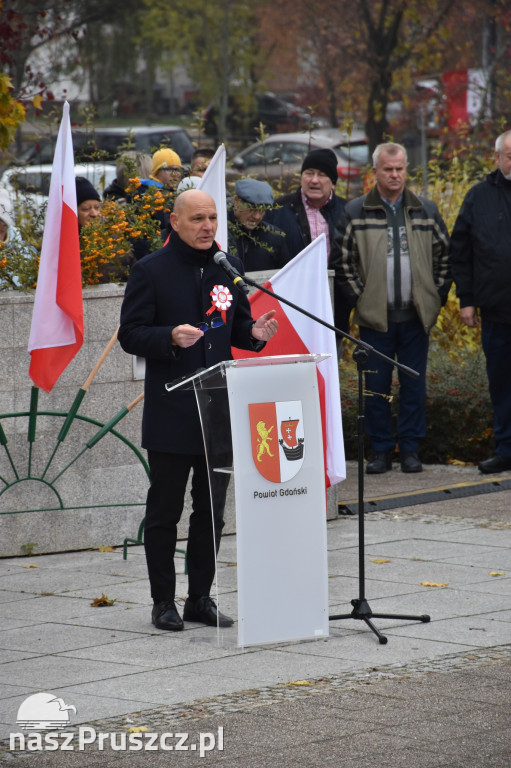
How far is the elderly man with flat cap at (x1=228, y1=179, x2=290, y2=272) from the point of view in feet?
29.5

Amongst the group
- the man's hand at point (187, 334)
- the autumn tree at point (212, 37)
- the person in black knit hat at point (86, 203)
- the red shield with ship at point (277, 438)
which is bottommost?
the red shield with ship at point (277, 438)

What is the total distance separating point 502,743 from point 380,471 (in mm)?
5721

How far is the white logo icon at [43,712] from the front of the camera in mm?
4961

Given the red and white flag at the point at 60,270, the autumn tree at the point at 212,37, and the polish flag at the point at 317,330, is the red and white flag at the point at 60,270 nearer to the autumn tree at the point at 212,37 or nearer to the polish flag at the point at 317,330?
the polish flag at the point at 317,330

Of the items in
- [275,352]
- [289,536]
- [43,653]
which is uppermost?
[275,352]

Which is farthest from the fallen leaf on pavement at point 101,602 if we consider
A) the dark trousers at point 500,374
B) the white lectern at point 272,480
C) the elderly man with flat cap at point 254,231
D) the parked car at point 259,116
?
the parked car at point 259,116

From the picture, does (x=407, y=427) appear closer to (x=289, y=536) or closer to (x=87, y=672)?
(x=289, y=536)

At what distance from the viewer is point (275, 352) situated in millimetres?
7418

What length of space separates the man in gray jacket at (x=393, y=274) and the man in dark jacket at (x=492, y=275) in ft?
0.53

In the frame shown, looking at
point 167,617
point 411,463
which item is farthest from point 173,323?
point 411,463

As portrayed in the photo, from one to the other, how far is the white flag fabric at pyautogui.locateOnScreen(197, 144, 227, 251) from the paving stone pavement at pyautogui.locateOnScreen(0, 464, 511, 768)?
2043mm

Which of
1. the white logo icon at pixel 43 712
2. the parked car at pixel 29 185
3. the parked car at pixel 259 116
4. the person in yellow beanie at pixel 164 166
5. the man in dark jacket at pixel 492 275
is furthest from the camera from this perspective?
the parked car at pixel 259 116

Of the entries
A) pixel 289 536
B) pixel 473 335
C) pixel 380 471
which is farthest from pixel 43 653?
pixel 473 335

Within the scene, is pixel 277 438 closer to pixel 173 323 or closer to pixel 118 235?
pixel 173 323
